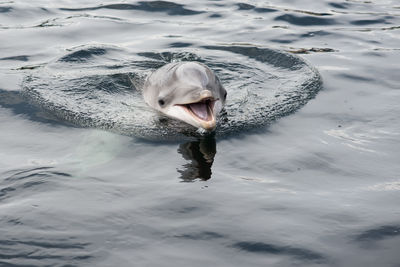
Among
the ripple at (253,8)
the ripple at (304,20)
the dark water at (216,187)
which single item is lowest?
the dark water at (216,187)

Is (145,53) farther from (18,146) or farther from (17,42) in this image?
(18,146)

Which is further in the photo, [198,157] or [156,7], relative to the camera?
[156,7]

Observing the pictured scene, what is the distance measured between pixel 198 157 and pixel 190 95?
1.11 m

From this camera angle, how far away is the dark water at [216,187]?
524 cm

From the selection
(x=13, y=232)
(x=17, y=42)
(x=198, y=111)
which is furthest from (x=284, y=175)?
(x=17, y=42)

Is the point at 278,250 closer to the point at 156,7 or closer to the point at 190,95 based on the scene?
the point at 190,95

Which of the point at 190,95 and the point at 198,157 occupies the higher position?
the point at 190,95

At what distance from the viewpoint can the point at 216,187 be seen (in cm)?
654

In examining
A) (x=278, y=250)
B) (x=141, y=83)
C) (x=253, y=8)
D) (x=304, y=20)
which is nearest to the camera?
(x=278, y=250)

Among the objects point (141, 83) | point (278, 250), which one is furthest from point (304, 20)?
point (278, 250)

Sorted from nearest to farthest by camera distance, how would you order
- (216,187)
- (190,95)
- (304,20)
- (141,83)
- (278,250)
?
1. (278,250)
2. (216,187)
3. (190,95)
4. (141,83)
5. (304,20)

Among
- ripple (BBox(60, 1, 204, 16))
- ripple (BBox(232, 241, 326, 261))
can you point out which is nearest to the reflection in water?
ripple (BBox(232, 241, 326, 261))

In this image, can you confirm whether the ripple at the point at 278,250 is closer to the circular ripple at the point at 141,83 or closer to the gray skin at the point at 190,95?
the gray skin at the point at 190,95

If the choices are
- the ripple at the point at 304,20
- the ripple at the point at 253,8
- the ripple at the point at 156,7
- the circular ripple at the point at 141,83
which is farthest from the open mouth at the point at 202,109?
the ripple at the point at 253,8
